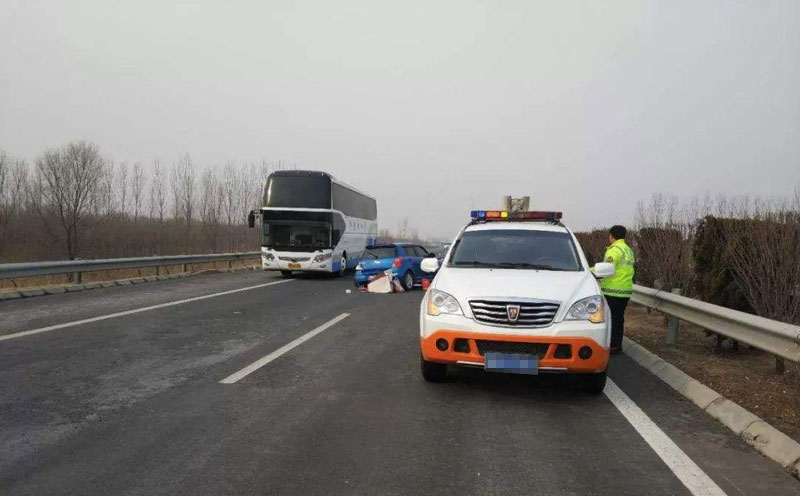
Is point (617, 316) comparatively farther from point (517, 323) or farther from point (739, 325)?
point (517, 323)

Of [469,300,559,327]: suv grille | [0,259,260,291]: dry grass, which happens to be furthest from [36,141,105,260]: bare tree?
[469,300,559,327]: suv grille

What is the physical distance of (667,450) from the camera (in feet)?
13.8

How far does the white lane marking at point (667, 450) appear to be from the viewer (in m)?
3.56

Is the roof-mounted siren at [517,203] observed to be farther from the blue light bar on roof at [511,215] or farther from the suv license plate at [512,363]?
the suv license plate at [512,363]

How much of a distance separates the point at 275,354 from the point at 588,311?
163 inches

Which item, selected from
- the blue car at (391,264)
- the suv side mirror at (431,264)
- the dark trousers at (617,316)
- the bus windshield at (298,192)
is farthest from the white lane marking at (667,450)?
the bus windshield at (298,192)

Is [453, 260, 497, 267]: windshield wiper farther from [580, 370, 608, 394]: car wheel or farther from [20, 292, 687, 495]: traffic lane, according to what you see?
[580, 370, 608, 394]: car wheel

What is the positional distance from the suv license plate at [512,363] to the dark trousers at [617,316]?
296 cm

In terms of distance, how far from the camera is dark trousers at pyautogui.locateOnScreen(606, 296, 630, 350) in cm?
765

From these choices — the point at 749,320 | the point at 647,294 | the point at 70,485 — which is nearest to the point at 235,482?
the point at 70,485

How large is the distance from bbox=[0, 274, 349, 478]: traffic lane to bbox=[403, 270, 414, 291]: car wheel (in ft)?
18.9

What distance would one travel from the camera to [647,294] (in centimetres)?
873

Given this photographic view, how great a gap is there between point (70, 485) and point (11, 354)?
450 cm

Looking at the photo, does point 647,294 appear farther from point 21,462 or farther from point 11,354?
point 11,354
